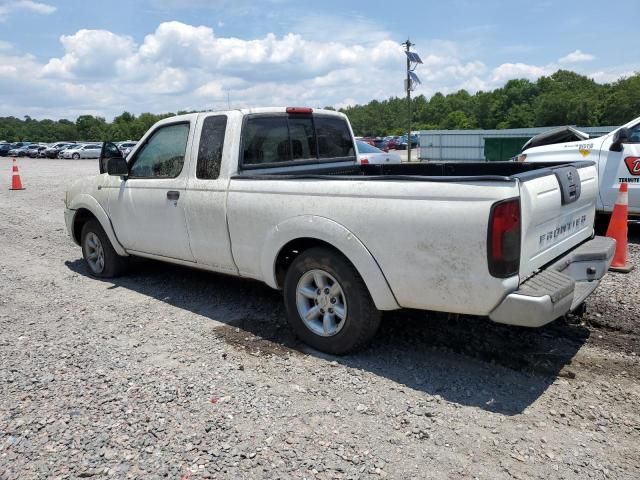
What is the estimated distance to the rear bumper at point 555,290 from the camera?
3.13 m

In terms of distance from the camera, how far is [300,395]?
11.5ft

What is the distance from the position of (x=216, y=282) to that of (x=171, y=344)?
1.74 m

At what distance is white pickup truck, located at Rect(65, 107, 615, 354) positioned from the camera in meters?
3.19

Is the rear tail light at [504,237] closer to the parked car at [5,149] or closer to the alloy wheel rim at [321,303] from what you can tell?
the alloy wheel rim at [321,303]

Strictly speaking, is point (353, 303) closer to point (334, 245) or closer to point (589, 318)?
point (334, 245)

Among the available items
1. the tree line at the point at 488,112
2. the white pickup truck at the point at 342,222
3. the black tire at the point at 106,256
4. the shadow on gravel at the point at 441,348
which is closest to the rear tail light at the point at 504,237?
the white pickup truck at the point at 342,222

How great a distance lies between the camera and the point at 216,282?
606cm

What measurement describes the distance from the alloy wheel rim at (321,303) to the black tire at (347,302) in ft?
0.09

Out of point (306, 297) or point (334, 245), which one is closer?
point (334, 245)

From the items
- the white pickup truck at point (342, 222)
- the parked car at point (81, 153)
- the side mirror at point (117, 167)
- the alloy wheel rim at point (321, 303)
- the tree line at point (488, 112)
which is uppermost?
the tree line at point (488, 112)

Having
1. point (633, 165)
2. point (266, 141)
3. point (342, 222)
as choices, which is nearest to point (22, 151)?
point (266, 141)

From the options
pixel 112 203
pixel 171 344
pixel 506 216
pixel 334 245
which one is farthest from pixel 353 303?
Answer: pixel 112 203

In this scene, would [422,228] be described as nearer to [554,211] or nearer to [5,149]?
[554,211]

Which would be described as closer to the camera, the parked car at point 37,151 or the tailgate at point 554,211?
the tailgate at point 554,211
